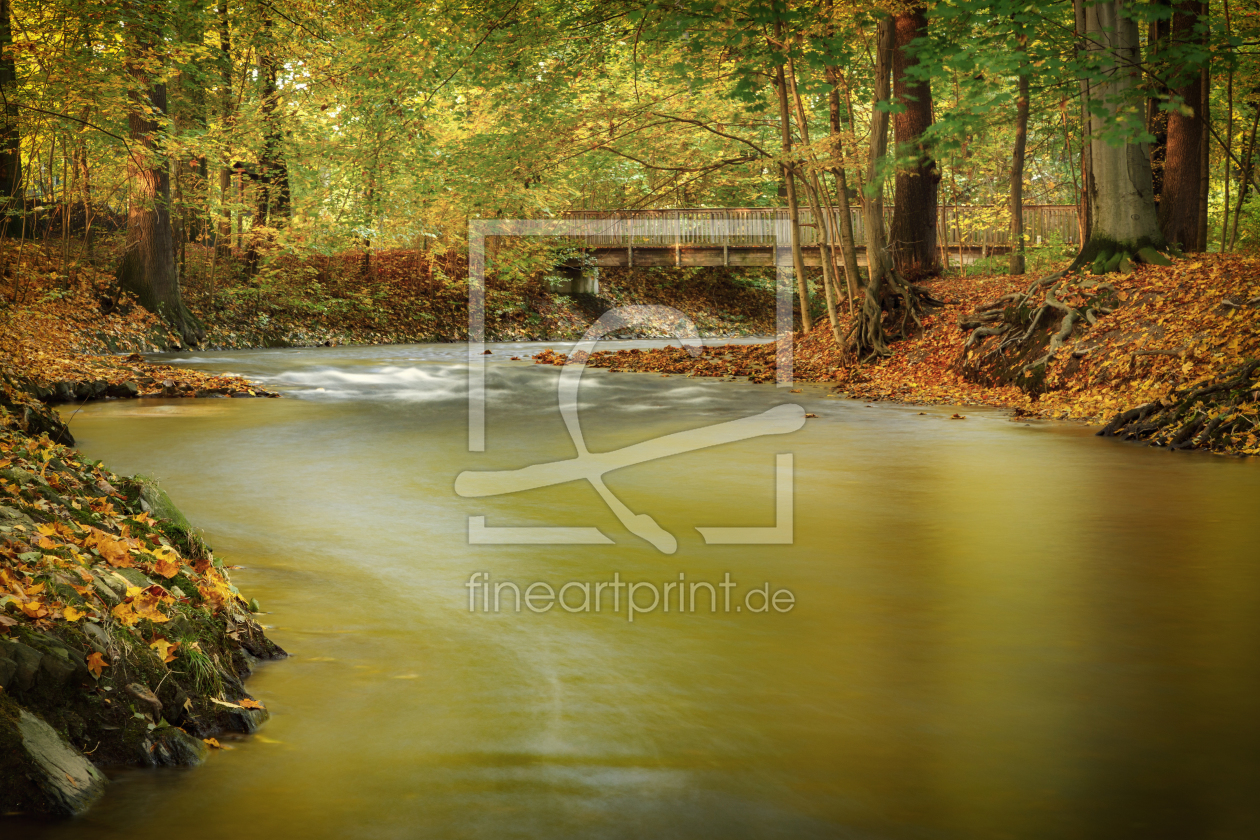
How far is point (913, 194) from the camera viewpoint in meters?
21.2

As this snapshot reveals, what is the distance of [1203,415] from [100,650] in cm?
1051

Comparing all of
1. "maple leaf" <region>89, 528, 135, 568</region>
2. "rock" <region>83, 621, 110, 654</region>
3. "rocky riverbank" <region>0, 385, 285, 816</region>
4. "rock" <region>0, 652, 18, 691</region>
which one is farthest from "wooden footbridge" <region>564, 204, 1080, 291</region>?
"rock" <region>0, 652, 18, 691</region>

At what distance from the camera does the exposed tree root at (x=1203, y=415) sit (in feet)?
33.8

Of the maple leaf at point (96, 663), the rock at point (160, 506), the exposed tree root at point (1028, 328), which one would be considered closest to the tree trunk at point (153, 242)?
the exposed tree root at point (1028, 328)

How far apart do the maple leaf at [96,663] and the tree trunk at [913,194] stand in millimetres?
18828

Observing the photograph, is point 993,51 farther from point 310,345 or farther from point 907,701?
point 310,345

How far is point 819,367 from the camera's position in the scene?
2048cm

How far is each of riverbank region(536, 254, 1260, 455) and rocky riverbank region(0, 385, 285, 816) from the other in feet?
31.6

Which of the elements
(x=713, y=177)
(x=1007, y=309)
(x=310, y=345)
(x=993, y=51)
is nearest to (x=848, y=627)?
(x=993, y=51)

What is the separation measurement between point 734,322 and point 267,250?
20.2m

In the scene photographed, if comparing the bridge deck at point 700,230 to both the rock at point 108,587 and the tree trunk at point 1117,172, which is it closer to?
the tree trunk at point 1117,172

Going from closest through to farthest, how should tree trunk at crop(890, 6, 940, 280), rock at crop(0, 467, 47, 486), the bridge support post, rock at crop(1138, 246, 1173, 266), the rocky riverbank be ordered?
the rocky riverbank < rock at crop(0, 467, 47, 486) < rock at crop(1138, 246, 1173, 266) < tree trunk at crop(890, 6, 940, 280) < the bridge support post

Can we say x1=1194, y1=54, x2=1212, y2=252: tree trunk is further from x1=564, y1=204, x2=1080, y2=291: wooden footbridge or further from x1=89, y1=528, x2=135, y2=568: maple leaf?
x1=89, y1=528, x2=135, y2=568: maple leaf

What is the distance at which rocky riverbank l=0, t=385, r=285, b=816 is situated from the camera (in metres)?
3.33
